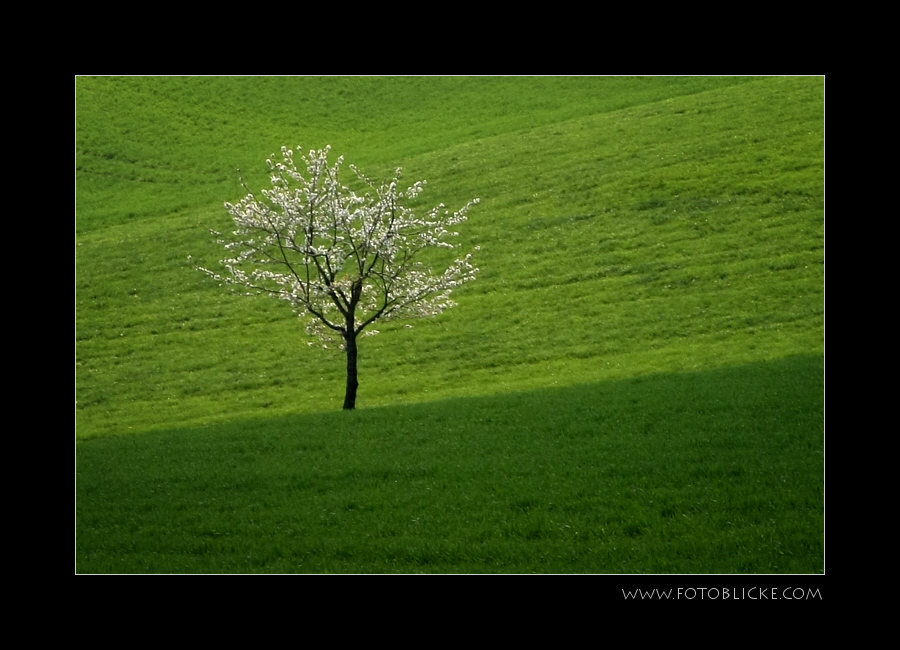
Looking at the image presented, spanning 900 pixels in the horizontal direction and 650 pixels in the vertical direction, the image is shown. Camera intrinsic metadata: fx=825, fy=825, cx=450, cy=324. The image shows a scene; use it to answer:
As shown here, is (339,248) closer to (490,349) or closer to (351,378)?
(351,378)

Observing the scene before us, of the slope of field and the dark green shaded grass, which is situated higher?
the slope of field

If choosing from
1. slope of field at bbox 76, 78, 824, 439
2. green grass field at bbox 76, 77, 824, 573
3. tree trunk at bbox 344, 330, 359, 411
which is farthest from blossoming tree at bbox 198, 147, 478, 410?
slope of field at bbox 76, 78, 824, 439

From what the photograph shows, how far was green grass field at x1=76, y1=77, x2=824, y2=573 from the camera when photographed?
15.8 metres

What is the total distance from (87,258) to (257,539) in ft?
141

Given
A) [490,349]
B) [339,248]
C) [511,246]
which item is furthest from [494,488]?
[511,246]

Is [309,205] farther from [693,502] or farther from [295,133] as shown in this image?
[295,133]

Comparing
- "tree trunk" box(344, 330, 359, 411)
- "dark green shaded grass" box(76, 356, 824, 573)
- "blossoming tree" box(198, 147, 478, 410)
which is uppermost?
"blossoming tree" box(198, 147, 478, 410)

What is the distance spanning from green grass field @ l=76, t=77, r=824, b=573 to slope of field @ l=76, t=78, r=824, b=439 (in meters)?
0.21

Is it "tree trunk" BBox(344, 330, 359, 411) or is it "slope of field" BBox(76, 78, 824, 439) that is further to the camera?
"slope of field" BBox(76, 78, 824, 439)

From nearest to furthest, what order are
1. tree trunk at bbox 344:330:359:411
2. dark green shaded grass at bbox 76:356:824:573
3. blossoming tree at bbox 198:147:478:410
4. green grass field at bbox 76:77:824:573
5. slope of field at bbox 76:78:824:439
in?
dark green shaded grass at bbox 76:356:824:573 < green grass field at bbox 76:77:824:573 < tree trunk at bbox 344:330:359:411 < blossoming tree at bbox 198:147:478:410 < slope of field at bbox 76:78:824:439

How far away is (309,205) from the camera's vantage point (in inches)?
1218

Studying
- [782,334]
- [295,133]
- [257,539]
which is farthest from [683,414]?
[295,133]

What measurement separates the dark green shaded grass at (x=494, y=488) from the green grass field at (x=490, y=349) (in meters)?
0.09

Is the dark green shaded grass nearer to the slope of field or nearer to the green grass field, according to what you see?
the green grass field
